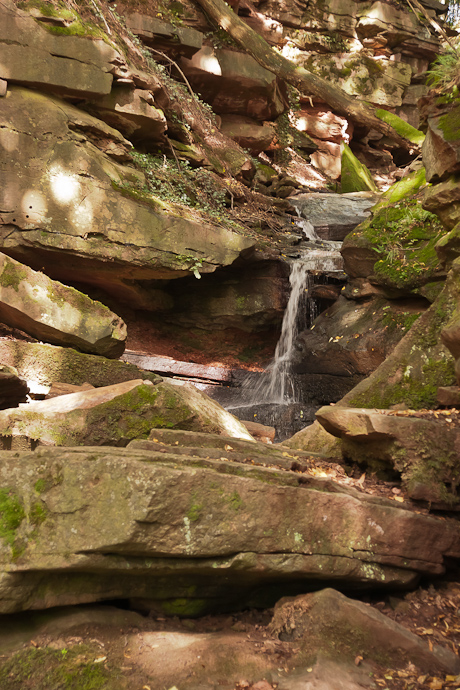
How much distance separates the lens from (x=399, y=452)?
158 inches

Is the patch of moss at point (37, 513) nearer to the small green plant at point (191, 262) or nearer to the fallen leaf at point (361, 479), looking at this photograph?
the fallen leaf at point (361, 479)

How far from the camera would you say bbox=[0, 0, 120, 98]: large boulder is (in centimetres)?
864

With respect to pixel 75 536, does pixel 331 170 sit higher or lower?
higher

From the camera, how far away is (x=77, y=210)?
29.0ft

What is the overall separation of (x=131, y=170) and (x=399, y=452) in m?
8.32

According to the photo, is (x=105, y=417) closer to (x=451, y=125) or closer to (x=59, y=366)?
(x=59, y=366)

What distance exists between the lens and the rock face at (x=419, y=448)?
3.83 m

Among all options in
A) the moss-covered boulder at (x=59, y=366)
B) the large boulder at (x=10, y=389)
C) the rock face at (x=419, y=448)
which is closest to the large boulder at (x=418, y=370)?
the rock face at (x=419, y=448)

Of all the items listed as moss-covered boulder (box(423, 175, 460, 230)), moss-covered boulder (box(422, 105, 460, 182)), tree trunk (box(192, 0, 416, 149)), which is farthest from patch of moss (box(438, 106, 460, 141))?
tree trunk (box(192, 0, 416, 149))

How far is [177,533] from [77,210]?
7.30 m

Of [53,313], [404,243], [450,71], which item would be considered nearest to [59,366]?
[53,313]

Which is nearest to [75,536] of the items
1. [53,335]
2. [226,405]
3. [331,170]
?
[53,335]

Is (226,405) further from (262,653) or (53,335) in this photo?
(262,653)

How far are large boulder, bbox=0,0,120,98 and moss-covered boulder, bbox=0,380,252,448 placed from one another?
21.4ft
